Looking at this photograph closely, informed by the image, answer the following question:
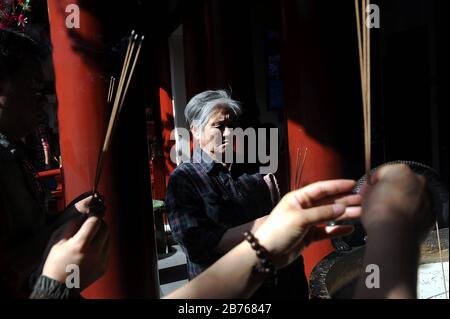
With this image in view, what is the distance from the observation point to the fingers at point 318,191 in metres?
0.89

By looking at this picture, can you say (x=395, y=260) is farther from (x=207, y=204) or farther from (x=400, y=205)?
(x=207, y=204)

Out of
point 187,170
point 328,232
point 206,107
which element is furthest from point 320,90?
point 328,232

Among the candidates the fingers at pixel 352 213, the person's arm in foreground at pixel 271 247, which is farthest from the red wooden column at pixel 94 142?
the fingers at pixel 352 213

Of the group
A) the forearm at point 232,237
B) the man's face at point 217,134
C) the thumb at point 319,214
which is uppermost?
the man's face at point 217,134

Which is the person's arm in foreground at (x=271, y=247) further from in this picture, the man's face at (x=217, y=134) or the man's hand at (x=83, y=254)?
the man's face at (x=217, y=134)

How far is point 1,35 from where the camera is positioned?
4.59 ft

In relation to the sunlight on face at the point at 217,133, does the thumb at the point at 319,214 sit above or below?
below

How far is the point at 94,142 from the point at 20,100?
702mm

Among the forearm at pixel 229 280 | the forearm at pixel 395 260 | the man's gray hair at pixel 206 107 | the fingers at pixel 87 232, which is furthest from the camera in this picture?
the man's gray hair at pixel 206 107

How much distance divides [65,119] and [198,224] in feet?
3.22

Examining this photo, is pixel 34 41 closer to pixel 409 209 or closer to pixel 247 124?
pixel 409 209

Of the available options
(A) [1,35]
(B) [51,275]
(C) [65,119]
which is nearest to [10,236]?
(B) [51,275]

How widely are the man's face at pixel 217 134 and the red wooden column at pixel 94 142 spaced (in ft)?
1.39

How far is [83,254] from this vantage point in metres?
0.97
